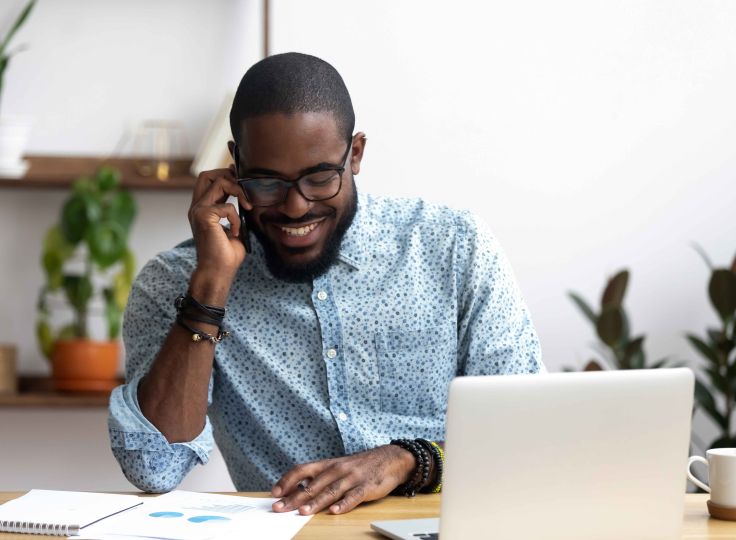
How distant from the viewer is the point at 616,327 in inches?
104

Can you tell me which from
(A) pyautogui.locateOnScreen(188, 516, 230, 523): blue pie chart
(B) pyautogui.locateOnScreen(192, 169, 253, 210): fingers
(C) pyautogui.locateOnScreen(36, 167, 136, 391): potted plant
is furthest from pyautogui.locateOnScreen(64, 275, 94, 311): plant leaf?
(A) pyautogui.locateOnScreen(188, 516, 230, 523): blue pie chart

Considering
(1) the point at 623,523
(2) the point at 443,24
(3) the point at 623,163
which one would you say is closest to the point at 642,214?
(3) the point at 623,163

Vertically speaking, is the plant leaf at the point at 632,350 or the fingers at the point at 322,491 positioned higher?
the fingers at the point at 322,491

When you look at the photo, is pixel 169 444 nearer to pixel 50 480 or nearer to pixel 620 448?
pixel 620 448

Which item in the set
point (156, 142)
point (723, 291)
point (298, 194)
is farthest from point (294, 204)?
point (723, 291)

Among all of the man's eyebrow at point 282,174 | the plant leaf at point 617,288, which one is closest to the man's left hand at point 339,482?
the man's eyebrow at point 282,174

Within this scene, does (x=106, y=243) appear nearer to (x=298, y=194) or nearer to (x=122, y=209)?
(x=122, y=209)

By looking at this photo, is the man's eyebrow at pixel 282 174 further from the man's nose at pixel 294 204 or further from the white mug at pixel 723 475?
the white mug at pixel 723 475

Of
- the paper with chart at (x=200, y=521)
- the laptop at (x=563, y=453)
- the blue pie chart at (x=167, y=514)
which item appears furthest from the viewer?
the blue pie chart at (x=167, y=514)

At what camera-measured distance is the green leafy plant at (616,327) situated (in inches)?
104

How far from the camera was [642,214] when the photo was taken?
2.93m

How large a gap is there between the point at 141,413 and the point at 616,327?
1.42 m

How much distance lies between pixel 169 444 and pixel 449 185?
4.91 feet

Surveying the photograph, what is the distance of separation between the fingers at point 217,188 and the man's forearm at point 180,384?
0.17 metres
